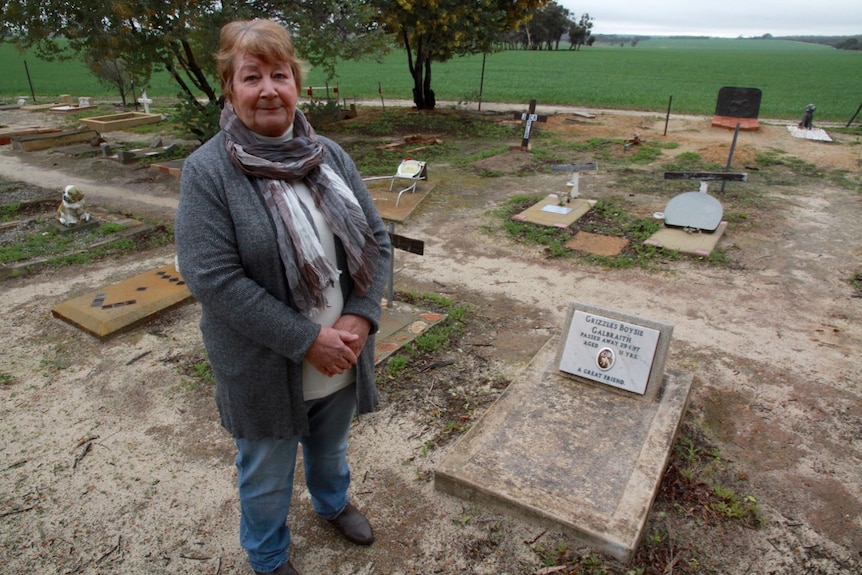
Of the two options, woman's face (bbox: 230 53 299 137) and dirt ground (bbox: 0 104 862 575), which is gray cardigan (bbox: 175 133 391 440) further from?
dirt ground (bbox: 0 104 862 575)

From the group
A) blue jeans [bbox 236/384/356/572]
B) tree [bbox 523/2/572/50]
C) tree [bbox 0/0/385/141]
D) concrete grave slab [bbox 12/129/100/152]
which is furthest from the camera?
tree [bbox 523/2/572/50]

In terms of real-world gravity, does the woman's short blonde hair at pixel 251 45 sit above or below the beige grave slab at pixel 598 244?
above

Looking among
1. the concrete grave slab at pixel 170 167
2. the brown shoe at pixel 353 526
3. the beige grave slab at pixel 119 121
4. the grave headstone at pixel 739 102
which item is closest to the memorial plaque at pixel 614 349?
the brown shoe at pixel 353 526

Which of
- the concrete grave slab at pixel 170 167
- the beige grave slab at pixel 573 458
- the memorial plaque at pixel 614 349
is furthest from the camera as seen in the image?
the concrete grave slab at pixel 170 167

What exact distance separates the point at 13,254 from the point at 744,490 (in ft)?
20.6

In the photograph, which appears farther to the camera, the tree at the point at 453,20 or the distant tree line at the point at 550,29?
the distant tree line at the point at 550,29

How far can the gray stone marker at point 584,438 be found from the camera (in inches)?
90.0

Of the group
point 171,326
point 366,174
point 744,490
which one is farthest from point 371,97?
point 744,490

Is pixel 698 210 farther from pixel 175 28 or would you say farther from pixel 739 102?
pixel 175 28

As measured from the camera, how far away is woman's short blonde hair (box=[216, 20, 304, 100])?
1.59m

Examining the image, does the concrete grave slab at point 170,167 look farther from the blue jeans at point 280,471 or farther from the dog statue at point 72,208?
the blue jeans at point 280,471

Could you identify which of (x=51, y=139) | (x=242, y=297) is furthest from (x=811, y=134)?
(x=51, y=139)

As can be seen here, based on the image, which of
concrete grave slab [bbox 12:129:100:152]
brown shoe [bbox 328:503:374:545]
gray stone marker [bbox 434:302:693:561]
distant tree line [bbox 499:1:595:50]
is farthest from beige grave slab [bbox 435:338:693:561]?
distant tree line [bbox 499:1:595:50]

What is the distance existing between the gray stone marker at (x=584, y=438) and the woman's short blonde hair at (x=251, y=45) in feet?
5.86
